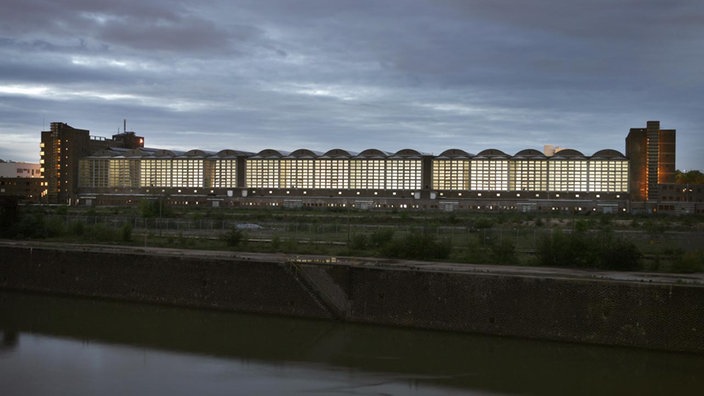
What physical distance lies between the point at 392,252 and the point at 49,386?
20.7 metres

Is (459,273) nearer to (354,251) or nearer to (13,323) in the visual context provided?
(354,251)

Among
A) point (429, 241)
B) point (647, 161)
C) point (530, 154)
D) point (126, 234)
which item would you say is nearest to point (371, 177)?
point (530, 154)

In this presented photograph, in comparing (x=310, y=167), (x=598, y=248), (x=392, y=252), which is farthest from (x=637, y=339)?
(x=310, y=167)

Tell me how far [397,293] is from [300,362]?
19.4 feet

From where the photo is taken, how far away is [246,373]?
24266 millimetres

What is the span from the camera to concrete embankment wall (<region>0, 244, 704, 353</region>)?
84.0ft

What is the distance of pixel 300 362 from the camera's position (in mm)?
25688

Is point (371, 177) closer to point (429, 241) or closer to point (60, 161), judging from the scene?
point (60, 161)

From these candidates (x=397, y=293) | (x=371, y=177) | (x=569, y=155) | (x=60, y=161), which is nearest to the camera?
(x=397, y=293)

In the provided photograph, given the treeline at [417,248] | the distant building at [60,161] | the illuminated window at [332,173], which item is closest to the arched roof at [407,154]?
the illuminated window at [332,173]

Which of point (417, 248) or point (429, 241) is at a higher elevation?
point (429, 241)

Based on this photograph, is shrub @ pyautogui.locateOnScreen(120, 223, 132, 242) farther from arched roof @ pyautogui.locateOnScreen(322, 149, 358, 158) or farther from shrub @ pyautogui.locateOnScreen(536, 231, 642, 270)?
arched roof @ pyautogui.locateOnScreen(322, 149, 358, 158)

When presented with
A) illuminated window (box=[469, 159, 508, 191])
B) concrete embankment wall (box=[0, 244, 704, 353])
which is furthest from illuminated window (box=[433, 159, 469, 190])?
concrete embankment wall (box=[0, 244, 704, 353])

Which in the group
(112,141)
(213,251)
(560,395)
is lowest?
(560,395)
